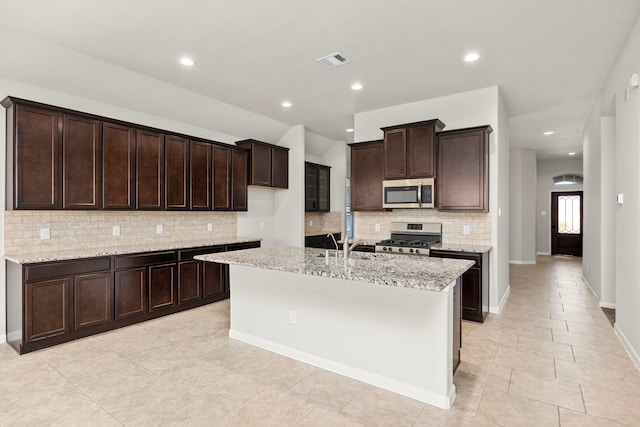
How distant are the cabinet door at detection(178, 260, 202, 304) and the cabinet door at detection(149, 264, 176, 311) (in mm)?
100

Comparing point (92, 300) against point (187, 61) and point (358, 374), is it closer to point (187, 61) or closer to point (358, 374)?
point (187, 61)

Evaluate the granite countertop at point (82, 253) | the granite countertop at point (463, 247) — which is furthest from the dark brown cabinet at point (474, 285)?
the granite countertop at point (82, 253)

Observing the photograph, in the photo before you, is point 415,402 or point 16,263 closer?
point 415,402

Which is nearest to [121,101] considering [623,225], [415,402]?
[415,402]

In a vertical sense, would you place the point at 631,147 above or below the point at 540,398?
above

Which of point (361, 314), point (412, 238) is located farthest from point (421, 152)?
point (361, 314)

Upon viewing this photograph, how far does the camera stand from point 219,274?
16.7ft

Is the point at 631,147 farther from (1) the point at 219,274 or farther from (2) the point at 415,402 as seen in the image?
(1) the point at 219,274

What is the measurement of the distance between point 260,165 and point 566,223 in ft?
30.7

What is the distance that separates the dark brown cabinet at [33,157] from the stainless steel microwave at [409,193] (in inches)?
151

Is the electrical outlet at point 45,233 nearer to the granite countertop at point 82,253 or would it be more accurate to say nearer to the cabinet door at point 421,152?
the granite countertop at point 82,253

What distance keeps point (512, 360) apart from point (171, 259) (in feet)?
12.7

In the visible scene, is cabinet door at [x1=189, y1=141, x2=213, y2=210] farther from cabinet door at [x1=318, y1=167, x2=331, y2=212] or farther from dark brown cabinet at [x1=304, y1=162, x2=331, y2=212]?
cabinet door at [x1=318, y1=167, x2=331, y2=212]

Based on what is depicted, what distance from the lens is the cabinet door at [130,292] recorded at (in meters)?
3.91
